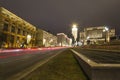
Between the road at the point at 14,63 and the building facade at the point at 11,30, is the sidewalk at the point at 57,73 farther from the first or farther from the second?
the building facade at the point at 11,30

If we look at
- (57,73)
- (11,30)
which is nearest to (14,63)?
(57,73)

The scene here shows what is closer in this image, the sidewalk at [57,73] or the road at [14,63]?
the sidewalk at [57,73]

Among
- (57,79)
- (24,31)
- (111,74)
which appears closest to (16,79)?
(57,79)

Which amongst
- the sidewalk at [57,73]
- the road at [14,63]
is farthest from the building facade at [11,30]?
the sidewalk at [57,73]

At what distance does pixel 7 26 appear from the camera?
79062 millimetres

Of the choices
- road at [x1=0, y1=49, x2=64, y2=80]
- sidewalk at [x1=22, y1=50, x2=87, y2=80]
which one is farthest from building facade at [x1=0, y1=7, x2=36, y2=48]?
sidewalk at [x1=22, y1=50, x2=87, y2=80]

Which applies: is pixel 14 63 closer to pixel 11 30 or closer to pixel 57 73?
pixel 57 73

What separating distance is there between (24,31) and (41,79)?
4013 inches

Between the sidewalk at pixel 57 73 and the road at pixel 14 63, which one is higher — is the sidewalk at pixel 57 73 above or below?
above

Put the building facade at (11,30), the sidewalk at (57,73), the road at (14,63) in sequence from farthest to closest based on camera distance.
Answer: the building facade at (11,30) → the road at (14,63) → the sidewalk at (57,73)

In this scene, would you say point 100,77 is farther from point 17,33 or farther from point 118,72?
point 17,33

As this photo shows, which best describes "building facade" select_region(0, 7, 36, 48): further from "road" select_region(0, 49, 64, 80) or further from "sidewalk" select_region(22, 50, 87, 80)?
"sidewalk" select_region(22, 50, 87, 80)

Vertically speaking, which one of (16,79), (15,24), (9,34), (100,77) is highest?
(15,24)

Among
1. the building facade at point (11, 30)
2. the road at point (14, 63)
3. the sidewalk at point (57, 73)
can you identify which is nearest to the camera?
the sidewalk at point (57, 73)
